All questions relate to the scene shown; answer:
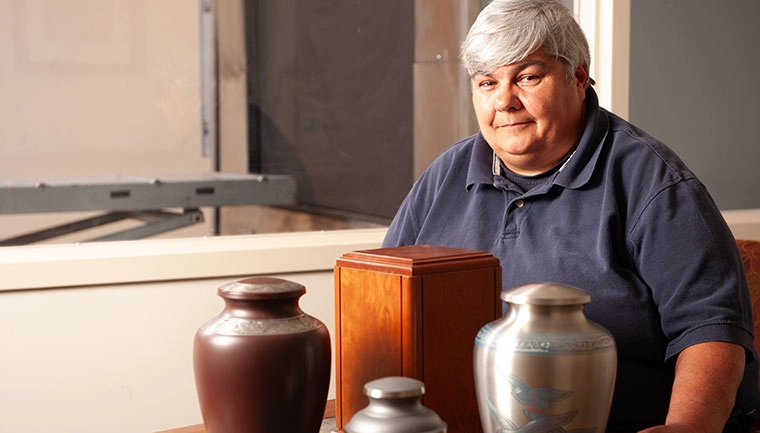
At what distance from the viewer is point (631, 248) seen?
1.62 metres

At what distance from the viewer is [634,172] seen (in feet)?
5.44

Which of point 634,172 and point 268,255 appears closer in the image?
point 634,172

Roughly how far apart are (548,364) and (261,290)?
0.41m

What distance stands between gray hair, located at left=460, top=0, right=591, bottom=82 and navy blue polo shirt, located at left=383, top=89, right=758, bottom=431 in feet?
0.48

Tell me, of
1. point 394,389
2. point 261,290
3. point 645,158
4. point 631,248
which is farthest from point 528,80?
point 394,389

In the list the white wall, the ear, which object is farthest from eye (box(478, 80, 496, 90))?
the white wall

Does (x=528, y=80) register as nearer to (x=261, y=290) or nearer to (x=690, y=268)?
(x=690, y=268)

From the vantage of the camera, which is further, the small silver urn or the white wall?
the white wall

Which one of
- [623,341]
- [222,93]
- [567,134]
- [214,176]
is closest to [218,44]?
[222,93]

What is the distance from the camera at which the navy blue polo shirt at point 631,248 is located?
1.53 meters

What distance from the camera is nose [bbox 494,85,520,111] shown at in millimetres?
1710

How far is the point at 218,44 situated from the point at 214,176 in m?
0.39

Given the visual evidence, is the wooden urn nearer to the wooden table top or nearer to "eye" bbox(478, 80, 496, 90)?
the wooden table top

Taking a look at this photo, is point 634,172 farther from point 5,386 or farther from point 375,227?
point 5,386
